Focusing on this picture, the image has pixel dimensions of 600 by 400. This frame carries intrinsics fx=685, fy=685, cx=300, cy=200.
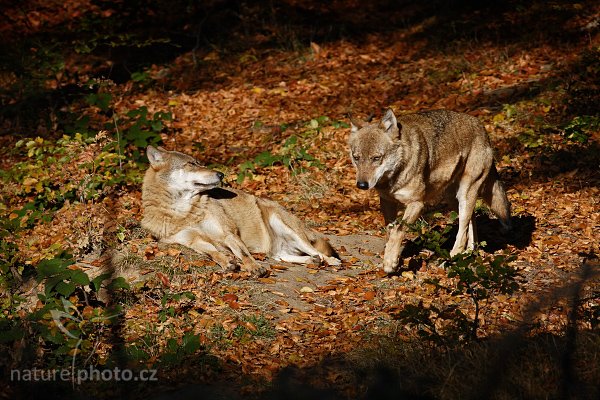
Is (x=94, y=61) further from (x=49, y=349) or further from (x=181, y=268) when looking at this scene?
(x=49, y=349)

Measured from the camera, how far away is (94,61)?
16891mm

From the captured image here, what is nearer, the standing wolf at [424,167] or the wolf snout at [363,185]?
the wolf snout at [363,185]

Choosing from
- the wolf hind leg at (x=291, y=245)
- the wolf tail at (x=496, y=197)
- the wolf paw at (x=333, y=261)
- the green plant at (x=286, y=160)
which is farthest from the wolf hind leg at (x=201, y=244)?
the wolf tail at (x=496, y=197)

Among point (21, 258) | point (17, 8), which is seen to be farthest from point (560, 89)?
point (17, 8)

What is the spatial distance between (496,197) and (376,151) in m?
2.21

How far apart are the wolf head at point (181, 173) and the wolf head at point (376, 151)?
1.97 meters

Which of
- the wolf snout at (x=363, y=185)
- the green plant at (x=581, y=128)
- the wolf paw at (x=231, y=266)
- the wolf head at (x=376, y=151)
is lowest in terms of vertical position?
the green plant at (x=581, y=128)

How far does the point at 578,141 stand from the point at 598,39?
14.8ft

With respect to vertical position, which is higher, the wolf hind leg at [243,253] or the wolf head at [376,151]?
the wolf head at [376,151]

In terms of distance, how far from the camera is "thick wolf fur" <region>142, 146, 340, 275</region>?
8.98 meters

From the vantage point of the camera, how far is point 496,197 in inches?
378

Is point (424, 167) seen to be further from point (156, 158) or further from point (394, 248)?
point (156, 158)

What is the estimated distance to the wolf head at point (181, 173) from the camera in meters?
9.30

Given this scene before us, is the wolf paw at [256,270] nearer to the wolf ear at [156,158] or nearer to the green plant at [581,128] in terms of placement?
the wolf ear at [156,158]
